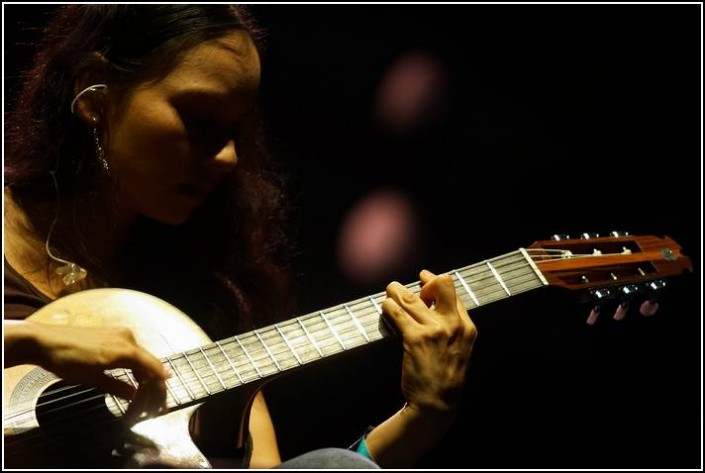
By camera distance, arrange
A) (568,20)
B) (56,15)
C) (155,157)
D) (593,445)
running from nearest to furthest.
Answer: (155,157) → (56,15) → (593,445) → (568,20)

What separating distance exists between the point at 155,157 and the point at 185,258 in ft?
1.21

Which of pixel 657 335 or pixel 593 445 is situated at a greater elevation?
pixel 657 335

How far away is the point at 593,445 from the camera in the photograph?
154cm

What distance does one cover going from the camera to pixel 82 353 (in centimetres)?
89

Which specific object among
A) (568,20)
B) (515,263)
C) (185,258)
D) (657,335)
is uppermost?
(568,20)

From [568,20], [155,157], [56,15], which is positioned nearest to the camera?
[155,157]

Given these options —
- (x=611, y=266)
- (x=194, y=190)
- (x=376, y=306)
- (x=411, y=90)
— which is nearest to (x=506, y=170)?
(x=411, y=90)

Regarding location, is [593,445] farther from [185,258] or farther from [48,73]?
[48,73]

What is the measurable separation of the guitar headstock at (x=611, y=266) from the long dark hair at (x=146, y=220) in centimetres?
64

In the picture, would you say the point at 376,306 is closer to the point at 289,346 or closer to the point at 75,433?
the point at 289,346

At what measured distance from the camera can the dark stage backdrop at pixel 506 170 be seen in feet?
5.19

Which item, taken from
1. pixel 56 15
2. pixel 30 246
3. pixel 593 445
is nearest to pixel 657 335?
pixel 593 445

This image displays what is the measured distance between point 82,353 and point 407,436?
544 millimetres

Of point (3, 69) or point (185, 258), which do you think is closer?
point (3, 69)
